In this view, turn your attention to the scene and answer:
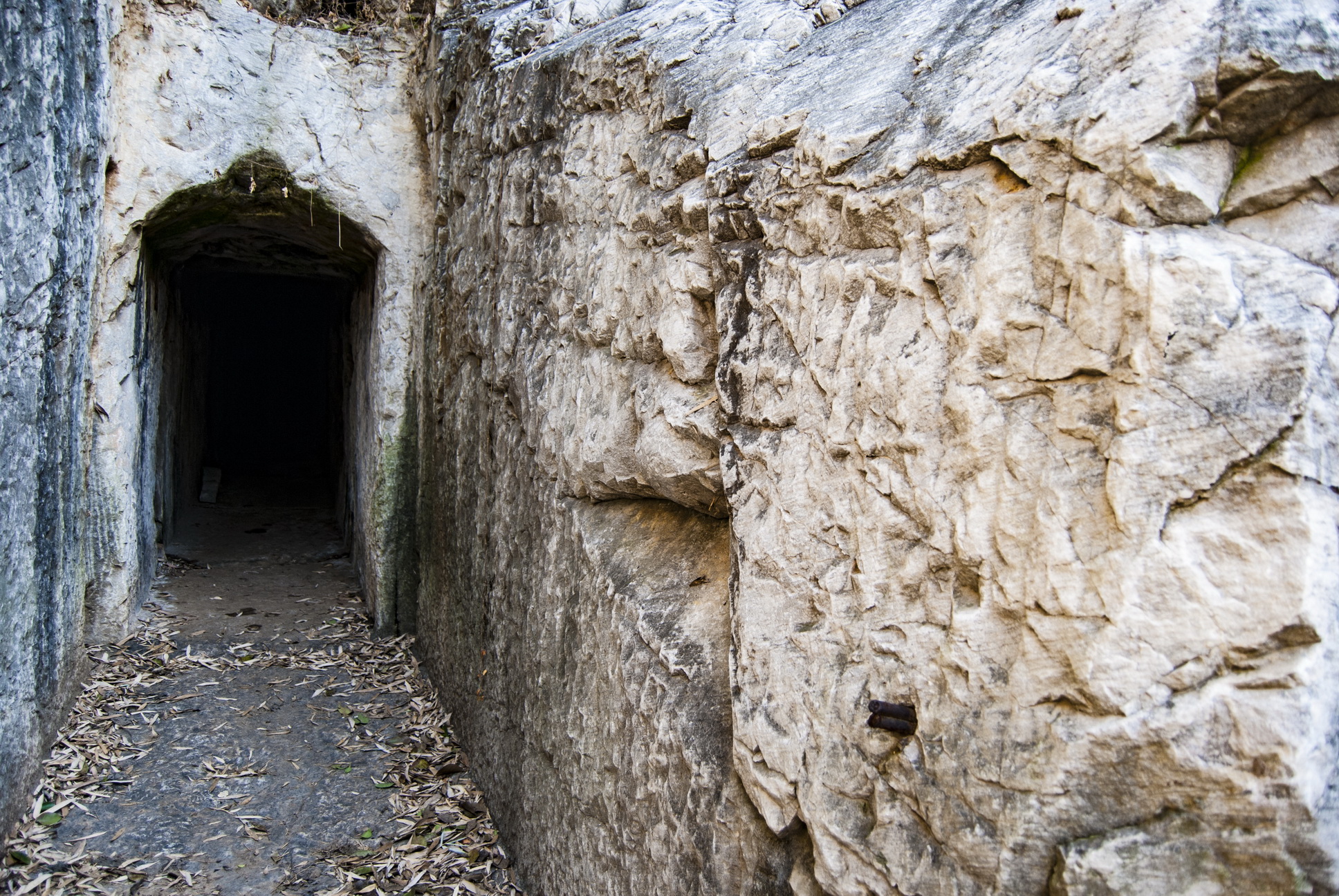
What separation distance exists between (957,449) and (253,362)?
1083cm

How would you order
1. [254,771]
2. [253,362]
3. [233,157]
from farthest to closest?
[253,362] < [233,157] < [254,771]

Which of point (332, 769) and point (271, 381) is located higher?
point (271, 381)

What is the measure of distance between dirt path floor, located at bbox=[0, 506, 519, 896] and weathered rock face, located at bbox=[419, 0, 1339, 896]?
2.86 feet

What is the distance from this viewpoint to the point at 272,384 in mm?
11039

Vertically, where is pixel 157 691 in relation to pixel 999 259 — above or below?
below

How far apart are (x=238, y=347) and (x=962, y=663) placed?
10.7 metres

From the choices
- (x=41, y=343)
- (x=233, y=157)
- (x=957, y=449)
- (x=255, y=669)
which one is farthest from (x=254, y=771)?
(x=957, y=449)

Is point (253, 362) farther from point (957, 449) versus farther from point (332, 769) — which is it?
point (957, 449)

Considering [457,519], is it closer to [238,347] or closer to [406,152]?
[406,152]

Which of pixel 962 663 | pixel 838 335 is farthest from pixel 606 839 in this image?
pixel 838 335

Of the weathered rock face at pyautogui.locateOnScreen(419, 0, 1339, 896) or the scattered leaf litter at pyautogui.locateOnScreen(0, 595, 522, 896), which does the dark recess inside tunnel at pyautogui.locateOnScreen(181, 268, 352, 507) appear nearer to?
the scattered leaf litter at pyautogui.locateOnScreen(0, 595, 522, 896)

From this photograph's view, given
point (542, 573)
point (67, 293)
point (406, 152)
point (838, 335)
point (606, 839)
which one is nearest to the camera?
point (838, 335)

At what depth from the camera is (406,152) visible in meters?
4.96

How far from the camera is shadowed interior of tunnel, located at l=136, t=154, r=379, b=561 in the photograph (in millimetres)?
4945
